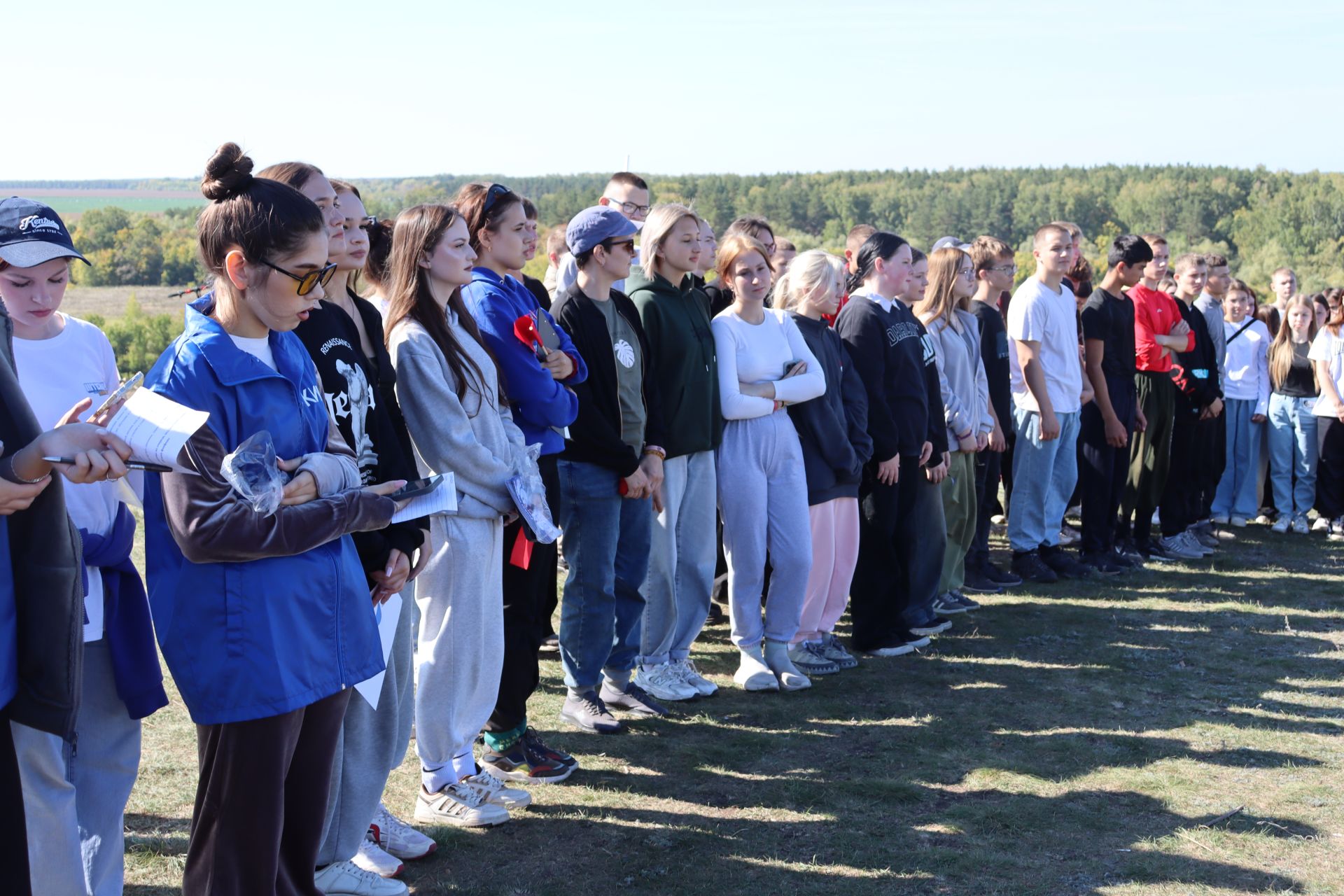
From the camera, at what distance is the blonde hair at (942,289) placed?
712 centimetres

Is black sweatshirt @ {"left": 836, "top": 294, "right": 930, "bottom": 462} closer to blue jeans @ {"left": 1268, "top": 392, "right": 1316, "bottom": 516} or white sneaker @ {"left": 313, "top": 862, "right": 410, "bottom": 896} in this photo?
white sneaker @ {"left": 313, "top": 862, "right": 410, "bottom": 896}

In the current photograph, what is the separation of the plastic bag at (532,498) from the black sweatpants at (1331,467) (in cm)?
832

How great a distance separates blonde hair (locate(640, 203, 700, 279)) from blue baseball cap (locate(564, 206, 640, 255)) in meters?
0.42

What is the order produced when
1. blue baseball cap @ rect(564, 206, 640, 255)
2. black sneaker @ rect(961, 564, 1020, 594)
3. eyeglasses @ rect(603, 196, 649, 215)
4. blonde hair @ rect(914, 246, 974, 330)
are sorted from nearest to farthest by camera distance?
blue baseball cap @ rect(564, 206, 640, 255), blonde hair @ rect(914, 246, 974, 330), eyeglasses @ rect(603, 196, 649, 215), black sneaker @ rect(961, 564, 1020, 594)

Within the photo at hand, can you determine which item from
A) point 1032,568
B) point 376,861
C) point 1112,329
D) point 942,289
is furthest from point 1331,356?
point 376,861

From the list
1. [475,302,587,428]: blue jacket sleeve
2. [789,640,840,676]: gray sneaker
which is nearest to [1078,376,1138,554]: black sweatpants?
[789,640,840,676]: gray sneaker

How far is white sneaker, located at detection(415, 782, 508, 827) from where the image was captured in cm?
407

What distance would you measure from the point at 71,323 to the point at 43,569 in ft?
3.41

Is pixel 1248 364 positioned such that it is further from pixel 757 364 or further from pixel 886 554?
pixel 757 364

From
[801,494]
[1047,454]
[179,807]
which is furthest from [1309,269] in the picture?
[179,807]

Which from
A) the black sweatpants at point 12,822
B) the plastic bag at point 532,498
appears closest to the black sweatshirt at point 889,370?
the plastic bag at point 532,498

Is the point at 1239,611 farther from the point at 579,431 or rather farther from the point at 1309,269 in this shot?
the point at 1309,269

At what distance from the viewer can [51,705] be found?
2.47 m

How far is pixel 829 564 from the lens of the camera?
611cm
